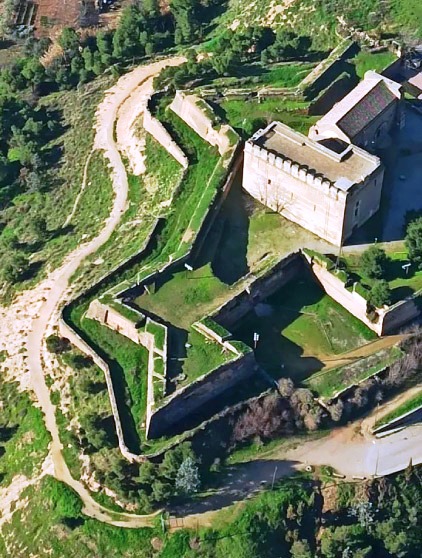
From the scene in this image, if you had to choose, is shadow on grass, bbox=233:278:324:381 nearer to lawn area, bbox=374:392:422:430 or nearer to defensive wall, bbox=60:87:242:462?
defensive wall, bbox=60:87:242:462

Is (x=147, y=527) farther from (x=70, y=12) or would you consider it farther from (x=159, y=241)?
(x=70, y=12)

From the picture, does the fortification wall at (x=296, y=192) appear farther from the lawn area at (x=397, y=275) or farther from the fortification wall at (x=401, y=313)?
the fortification wall at (x=401, y=313)

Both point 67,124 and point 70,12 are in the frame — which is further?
point 70,12

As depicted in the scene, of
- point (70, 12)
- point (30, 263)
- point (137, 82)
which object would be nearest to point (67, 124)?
point (137, 82)

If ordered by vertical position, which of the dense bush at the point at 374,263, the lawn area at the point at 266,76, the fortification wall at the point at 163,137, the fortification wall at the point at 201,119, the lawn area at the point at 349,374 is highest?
the lawn area at the point at 266,76

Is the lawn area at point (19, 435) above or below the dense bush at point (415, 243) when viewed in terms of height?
below

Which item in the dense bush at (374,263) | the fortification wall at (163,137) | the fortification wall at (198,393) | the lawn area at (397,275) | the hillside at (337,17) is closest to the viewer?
the fortification wall at (198,393)

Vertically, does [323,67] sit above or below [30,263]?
above

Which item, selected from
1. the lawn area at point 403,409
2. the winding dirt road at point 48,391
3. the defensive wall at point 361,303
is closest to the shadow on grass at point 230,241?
the defensive wall at point 361,303

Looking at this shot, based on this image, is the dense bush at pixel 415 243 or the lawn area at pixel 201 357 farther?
the dense bush at pixel 415 243
